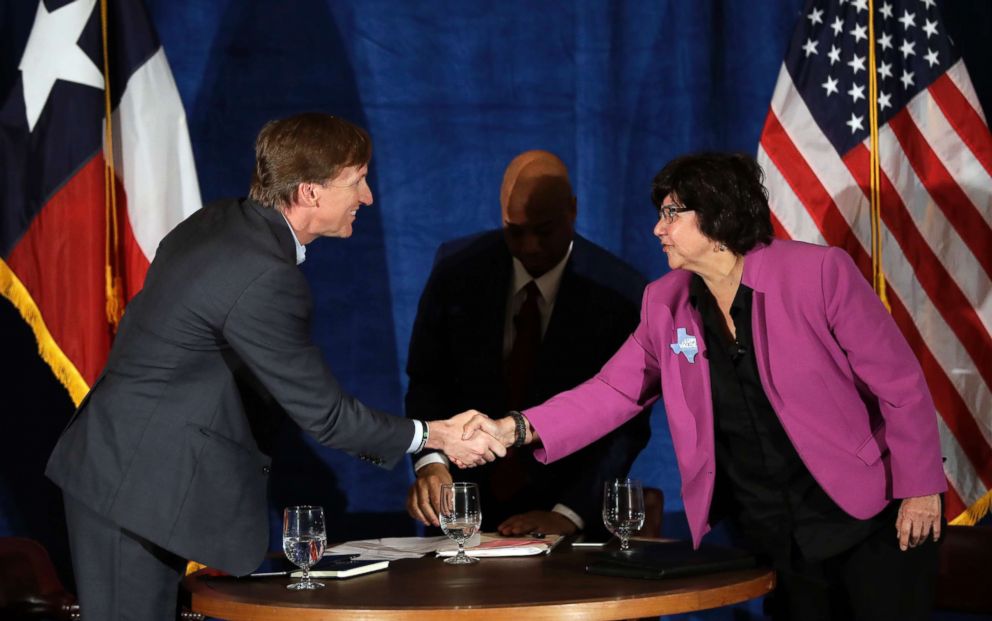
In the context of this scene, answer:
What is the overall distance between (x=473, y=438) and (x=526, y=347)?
79 cm

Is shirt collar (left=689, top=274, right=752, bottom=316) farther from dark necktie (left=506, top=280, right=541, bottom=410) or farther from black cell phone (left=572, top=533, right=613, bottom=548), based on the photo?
dark necktie (left=506, top=280, right=541, bottom=410)

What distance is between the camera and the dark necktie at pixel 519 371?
12.7 feet

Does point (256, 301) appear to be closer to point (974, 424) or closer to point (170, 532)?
point (170, 532)

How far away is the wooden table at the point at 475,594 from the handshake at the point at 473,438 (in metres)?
0.54

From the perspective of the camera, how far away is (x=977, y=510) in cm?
408

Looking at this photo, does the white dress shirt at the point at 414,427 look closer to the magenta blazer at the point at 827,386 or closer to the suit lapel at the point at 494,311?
the magenta blazer at the point at 827,386

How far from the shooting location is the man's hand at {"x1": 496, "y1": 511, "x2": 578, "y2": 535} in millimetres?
3258

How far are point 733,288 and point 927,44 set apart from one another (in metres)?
1.75

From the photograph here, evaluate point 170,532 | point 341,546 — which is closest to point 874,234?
point 341,546

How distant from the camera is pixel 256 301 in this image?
254cm

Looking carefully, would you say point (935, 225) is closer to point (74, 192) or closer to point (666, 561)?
point (666, 561)

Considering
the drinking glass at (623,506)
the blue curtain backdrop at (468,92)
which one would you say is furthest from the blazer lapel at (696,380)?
the blue curtain backdrop at (468,92)

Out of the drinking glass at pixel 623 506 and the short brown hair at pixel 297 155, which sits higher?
the short brown hair at pixel 297 155

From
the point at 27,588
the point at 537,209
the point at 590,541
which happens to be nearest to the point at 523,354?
the point at 537,209
